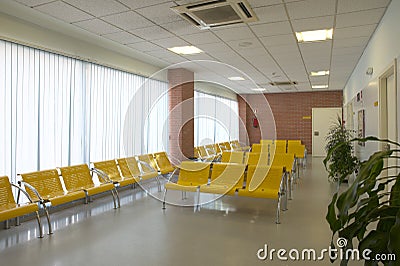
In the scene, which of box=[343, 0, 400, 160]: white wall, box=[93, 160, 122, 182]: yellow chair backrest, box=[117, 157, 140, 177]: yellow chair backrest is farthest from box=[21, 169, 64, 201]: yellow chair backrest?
box=[343, 0, 400, 160]: white wall

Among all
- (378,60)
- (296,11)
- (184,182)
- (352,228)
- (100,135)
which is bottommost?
(184,182)

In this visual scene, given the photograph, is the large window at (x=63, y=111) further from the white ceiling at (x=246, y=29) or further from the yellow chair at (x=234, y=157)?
the yellow chair at (x=234, y=157)

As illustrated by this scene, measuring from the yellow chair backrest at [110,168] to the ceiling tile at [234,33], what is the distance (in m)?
3.13

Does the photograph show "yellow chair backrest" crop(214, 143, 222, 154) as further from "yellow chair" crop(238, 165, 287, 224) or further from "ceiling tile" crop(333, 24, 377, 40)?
"ceiling tile" crop(333, 24, 377, 40)

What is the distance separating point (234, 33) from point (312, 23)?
4.04 feet

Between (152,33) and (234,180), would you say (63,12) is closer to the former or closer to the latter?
(152,33)

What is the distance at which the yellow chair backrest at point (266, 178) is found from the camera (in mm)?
4852

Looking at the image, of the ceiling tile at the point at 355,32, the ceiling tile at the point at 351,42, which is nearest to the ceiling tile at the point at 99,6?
the ceiling tile at the point at 355,32

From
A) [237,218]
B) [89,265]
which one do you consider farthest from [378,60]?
[89,265]

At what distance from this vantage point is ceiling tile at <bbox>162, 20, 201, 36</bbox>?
470 cm

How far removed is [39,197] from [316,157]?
1218 cm

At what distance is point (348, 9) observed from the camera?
4133 millimetres

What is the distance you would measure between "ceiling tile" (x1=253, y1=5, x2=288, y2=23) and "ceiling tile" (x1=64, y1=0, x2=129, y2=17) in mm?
1795

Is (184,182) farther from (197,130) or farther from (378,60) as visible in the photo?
(197,130)
